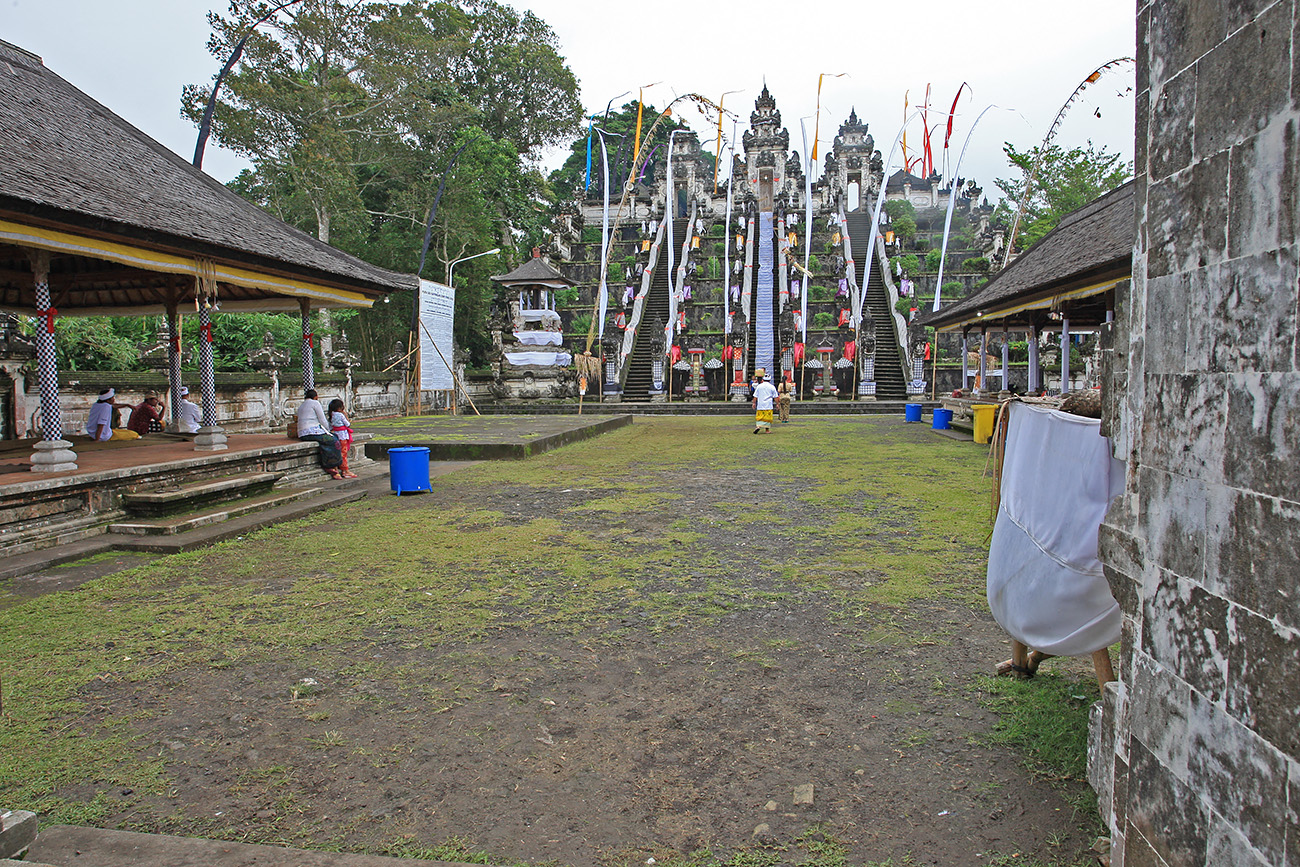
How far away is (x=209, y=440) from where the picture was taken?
8148mm

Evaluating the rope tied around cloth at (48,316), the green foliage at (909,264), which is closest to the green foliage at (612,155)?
the green foliage at (909,264)

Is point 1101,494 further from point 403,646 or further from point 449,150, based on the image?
point 449,150

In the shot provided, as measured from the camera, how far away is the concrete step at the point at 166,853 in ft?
6.86

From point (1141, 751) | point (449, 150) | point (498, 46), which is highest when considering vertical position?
point (498, 46)

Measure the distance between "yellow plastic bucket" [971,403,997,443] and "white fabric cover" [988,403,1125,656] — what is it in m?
10.8

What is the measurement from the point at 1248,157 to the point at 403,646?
3.74 m

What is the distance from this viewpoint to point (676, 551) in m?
5.69

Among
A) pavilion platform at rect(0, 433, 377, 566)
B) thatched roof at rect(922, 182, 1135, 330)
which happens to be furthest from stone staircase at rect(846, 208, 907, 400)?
pavilion platform at rect(0, 433, 377, 566)

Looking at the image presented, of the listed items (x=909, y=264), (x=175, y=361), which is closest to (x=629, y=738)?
(x=175, y=361)

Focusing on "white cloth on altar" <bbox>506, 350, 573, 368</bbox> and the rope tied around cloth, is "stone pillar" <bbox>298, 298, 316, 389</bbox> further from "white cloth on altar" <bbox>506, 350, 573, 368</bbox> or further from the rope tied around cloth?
"white cloth on altar" <bbox>506, 350, 573, 368</bbox>

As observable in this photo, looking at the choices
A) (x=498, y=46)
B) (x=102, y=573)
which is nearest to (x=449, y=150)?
(x=498, y=46)

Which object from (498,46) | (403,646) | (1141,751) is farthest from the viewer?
(498,46)

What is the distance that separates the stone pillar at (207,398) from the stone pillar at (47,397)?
4.76ft

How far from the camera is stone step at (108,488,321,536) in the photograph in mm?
6184
